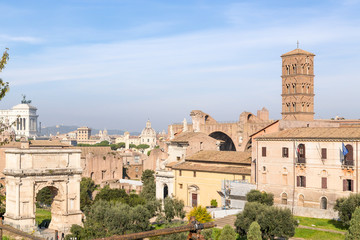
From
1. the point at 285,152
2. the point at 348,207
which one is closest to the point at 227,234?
the point at 348,207

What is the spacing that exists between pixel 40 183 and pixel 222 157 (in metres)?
18.0

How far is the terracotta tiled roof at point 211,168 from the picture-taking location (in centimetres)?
4482

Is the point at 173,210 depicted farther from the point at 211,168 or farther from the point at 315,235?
the point at 315,235

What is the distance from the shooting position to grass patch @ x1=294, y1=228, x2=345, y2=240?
31344 millimetres

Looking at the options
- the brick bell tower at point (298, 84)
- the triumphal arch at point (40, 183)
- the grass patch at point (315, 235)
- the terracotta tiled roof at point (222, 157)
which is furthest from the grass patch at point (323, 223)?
the brick bell tower at point (298, 84)

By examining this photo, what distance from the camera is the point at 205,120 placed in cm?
6894

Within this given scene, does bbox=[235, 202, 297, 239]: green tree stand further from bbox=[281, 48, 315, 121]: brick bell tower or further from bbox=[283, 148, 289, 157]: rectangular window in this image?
bbox=[281, 48, 315, 121]: brick bell tower

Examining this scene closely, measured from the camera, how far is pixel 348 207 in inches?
1244

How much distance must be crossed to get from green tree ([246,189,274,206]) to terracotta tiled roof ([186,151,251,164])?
20.9 ft

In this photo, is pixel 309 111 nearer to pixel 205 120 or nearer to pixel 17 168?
pixel 205 120

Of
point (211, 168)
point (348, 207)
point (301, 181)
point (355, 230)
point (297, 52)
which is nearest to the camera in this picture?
point (355, 230)

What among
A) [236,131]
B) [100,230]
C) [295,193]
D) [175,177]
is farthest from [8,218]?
[236,131]

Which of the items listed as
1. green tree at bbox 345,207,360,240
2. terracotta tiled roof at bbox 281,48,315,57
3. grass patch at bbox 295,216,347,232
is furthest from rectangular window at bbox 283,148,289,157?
terracotta tiled roof at bbox 281,48,315,57

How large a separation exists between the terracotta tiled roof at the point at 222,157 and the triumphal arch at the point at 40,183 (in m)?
14.4
